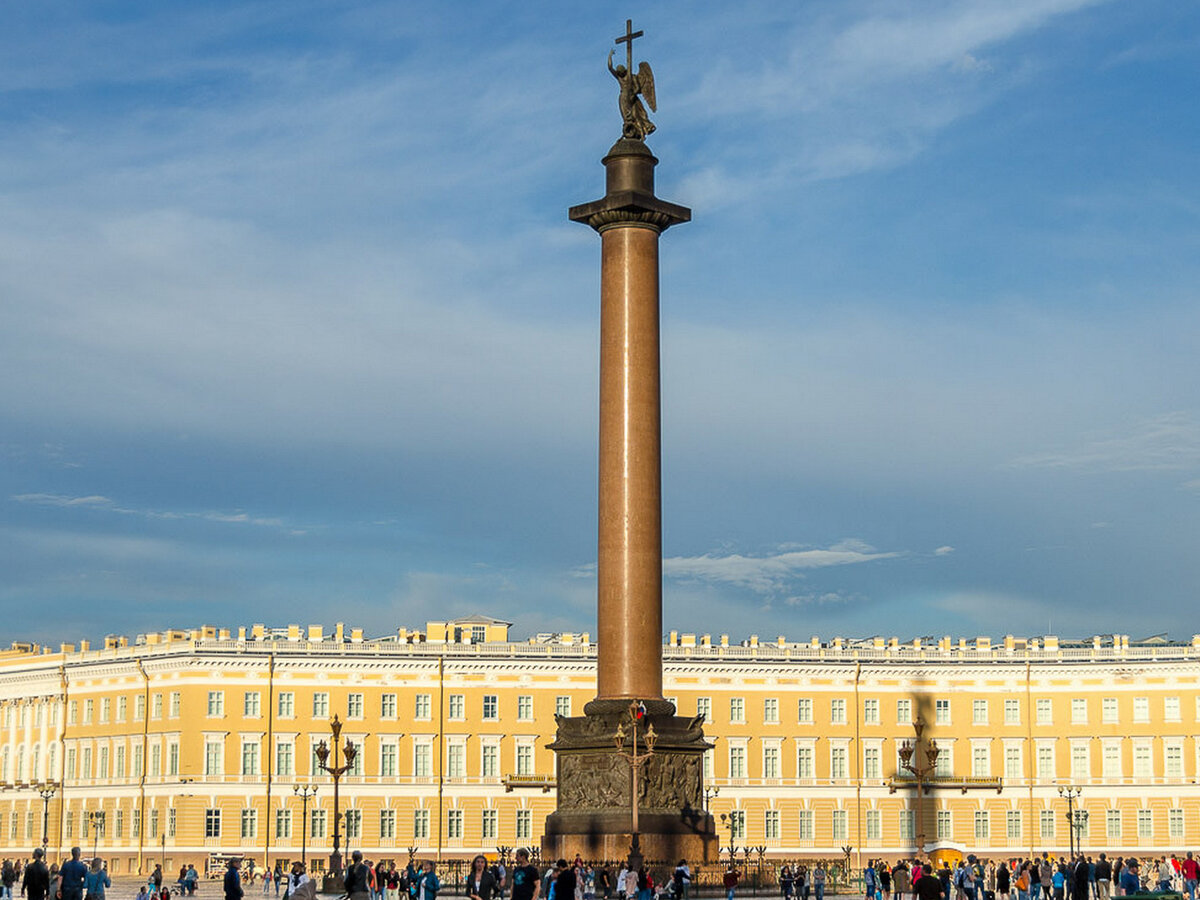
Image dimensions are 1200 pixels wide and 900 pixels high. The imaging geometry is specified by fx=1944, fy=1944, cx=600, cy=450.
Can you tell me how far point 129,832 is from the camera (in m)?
94.3

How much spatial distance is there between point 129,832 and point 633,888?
62.8 m

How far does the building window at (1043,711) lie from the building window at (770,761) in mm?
13785

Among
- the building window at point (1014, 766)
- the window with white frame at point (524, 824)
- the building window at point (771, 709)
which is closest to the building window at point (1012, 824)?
the building window at point (1014, 766)

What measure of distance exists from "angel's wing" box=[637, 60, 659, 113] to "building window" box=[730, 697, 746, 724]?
59835 mm

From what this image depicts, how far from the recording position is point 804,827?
3949 inches

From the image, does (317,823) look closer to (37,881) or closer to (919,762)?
(919,762)

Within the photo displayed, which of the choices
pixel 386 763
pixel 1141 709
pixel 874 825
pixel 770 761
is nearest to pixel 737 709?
pixel 770 761

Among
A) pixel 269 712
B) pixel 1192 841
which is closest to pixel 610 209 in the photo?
pixel 269 712

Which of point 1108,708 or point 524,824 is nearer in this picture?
point 524,824

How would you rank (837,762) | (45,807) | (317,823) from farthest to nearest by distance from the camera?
(837,762) → (45,807) → (317,823)

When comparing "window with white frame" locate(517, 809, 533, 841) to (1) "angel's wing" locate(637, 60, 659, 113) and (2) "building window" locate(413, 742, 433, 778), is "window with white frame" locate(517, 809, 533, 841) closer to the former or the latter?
(2) "building window" locate(413, 742, 433, 778)

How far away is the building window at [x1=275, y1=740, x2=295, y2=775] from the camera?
308 ft

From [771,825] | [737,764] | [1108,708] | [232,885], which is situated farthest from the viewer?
[1108,708]

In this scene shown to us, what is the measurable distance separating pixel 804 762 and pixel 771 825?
12.4 ft
